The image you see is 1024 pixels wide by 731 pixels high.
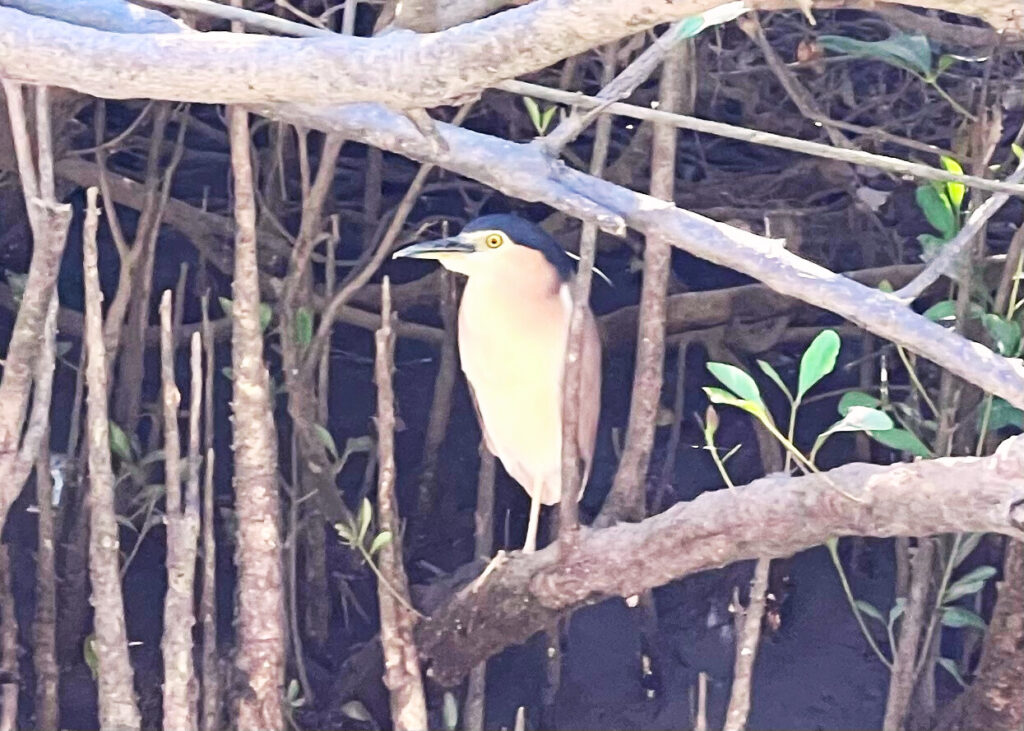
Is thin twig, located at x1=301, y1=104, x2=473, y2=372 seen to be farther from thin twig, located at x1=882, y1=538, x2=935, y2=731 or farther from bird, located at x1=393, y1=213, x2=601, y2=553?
thin twig, located at x1=882, y1=538, x2=935, y2=731

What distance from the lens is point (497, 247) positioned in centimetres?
203

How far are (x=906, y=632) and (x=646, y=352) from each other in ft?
1.59

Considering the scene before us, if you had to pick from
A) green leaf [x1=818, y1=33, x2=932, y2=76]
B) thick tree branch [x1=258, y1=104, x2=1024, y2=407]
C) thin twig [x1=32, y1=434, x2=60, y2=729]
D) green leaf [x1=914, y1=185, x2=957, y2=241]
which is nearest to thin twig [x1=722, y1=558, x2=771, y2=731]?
thick tree branch [x1=258, y1=104, x2=1024, y2=407]

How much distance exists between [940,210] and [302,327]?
84 centimetres

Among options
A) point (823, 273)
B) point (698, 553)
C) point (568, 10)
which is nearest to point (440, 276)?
point (698, 553)

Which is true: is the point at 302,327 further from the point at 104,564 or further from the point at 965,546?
the point at 965,546

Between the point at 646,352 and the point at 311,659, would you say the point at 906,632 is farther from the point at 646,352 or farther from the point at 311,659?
the point at 311,659

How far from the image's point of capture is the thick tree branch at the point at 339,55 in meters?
0.94

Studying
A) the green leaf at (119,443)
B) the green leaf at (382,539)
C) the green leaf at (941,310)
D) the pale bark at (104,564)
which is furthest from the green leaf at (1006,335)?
the green leaf at (119,443)

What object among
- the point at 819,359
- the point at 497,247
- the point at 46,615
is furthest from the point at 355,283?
the point at 819,359

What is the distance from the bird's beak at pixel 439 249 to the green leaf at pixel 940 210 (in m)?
0.65

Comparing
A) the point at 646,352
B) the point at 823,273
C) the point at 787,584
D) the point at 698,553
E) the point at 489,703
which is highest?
the point at 823,273

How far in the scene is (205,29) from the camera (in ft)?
5.90

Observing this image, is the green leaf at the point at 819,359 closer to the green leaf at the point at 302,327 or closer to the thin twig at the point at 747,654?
the thin twig at the point at 747,654
